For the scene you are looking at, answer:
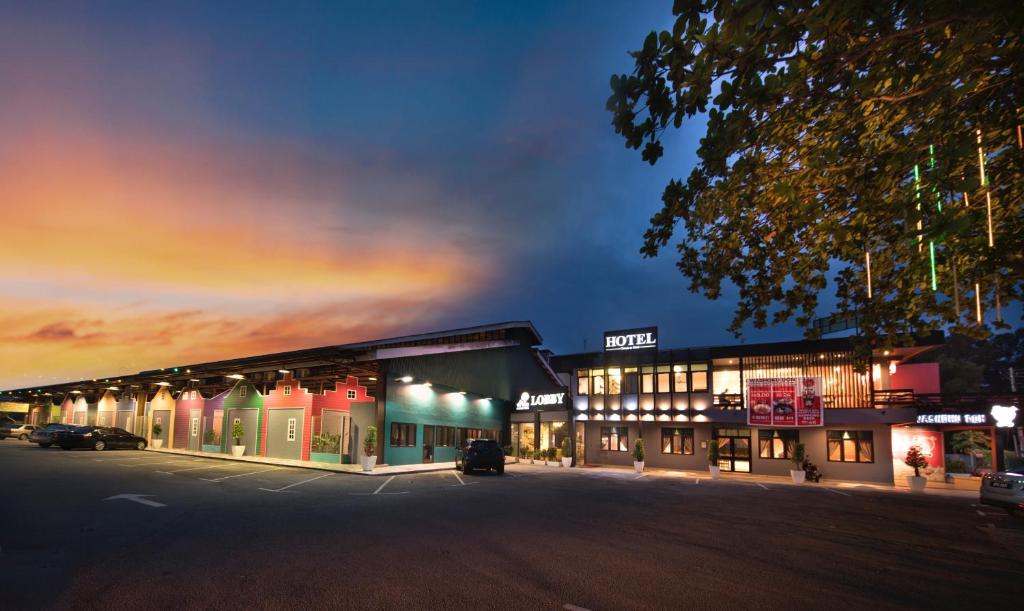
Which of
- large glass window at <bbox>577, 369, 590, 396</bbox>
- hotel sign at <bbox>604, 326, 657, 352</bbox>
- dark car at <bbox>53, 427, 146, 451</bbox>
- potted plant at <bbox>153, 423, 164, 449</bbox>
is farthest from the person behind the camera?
potted plant at <bbox>153, 423, 164, 449</bbox>

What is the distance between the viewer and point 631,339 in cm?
3938

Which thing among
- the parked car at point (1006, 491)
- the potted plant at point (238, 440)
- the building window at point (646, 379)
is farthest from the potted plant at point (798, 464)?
the potted plant at point (238, 440)

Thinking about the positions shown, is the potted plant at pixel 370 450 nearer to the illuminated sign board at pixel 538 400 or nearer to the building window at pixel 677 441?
the illuminated sign board at pixel 538 400

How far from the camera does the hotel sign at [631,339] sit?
3878 cm

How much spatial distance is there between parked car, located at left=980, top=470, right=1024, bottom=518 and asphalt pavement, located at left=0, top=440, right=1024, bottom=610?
52 centimetres

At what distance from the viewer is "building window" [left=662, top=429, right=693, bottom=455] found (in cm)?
3684

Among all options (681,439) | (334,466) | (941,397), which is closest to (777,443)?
(681,439)

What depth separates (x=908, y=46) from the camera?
5871mm

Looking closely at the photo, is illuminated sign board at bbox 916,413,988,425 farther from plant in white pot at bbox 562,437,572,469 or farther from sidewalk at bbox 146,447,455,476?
sidewalk at bbox 146,447,455,476

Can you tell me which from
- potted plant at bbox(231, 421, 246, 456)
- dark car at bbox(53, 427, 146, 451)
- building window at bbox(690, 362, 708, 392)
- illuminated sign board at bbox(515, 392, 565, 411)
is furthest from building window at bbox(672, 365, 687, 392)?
dark car at bbox(53, 427, 146, 451)

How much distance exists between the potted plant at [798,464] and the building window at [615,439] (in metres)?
10.7

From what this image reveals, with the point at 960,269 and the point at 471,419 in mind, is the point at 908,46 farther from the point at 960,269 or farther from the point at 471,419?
the point at 471,419

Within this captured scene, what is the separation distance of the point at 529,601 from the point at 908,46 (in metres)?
7.57

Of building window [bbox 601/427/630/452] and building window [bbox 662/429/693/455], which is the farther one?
building window [bbox 601/427/630/452]
